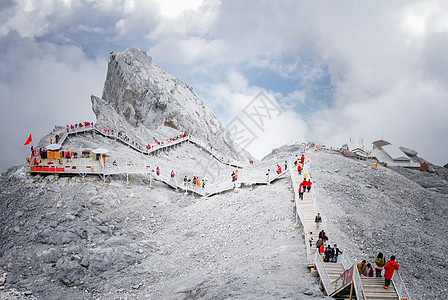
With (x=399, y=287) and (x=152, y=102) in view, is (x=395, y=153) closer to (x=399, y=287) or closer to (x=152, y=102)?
(x=152, y=102)

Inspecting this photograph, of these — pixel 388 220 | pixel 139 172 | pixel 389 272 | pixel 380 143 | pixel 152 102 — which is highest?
pixel 152 102

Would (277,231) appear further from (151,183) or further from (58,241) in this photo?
(151,183)

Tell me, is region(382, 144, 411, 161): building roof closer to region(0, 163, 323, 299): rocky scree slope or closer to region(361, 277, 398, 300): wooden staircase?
region(0, 163, 323, 299): rocky scree slope

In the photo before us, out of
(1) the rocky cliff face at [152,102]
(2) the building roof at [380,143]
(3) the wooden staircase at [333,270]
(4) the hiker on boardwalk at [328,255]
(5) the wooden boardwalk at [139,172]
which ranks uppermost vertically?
(1) the rocky cliff face at [152,102]

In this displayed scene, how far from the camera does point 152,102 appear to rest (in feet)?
244

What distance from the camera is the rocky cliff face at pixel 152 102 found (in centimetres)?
7412

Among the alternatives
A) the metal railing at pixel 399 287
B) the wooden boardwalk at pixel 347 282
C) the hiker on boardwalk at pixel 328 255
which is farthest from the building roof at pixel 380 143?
the metal railing at pixel 399 287

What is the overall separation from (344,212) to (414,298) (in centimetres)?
841

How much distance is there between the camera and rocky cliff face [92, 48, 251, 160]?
7412cm

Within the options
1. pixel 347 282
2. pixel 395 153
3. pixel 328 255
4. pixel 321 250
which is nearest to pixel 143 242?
pixel 321 250

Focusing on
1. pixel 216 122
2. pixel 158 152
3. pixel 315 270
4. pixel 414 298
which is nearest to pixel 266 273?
pixel 315 270

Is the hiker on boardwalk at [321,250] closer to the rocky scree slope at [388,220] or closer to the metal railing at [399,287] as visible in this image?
the rocky scree slope at [388,220]

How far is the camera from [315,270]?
16.0 meters

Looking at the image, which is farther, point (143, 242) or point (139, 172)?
point (139, 172)
